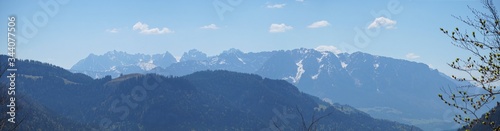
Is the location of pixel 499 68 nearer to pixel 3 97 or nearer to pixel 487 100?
pixel 487 100

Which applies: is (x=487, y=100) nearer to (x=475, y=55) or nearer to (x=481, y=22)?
(x=475, y=55)

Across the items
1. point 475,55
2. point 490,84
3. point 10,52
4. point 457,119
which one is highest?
point 10,52

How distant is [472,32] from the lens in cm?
1549

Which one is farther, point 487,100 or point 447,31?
point 447,31

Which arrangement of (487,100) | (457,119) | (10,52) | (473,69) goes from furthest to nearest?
(10,52), (457,119), (473,69), (487,100)

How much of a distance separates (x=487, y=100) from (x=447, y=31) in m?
3.17

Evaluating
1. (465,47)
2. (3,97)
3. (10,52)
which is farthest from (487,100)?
(10,52)

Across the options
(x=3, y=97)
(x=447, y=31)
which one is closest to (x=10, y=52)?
(x=3, y=97)

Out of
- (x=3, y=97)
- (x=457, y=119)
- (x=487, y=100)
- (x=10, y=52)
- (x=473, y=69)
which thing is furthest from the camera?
(x=10, y=52)

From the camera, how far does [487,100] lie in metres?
15.5

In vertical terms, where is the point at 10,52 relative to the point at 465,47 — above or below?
above

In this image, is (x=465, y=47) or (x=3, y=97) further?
(x=3, y=97)

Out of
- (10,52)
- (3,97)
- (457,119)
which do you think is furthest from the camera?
(10,52)

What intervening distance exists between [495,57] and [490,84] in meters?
1.37
